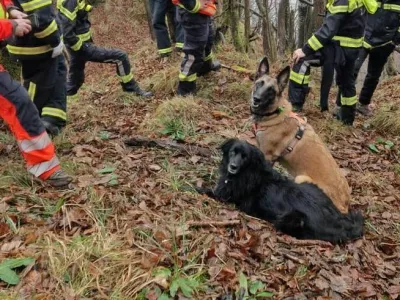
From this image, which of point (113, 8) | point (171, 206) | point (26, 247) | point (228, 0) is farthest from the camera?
point (113, 8)

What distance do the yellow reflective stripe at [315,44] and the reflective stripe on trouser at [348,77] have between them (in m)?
0.44

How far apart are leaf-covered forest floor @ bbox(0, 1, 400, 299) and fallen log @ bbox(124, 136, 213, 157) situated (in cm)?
11

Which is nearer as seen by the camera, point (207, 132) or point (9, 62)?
point (207, 132)

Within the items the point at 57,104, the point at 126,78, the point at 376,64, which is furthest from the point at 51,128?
the point at 376,64

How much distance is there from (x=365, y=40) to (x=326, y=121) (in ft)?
6.18

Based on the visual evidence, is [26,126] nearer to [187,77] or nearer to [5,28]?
[5,28]

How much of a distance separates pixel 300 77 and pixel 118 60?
335 centimetres

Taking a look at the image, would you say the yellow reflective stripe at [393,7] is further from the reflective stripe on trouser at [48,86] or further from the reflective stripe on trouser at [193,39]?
the reflective stripe on trouser at [48,86]

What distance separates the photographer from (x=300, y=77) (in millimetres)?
7207

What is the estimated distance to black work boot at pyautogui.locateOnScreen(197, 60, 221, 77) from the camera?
28.3 ft

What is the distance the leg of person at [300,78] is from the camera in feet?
23.4

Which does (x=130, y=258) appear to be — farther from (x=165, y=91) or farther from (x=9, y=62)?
(x=9, y=62)

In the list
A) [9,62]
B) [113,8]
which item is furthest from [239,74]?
[113,8]

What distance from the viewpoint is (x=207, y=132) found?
256 inches
